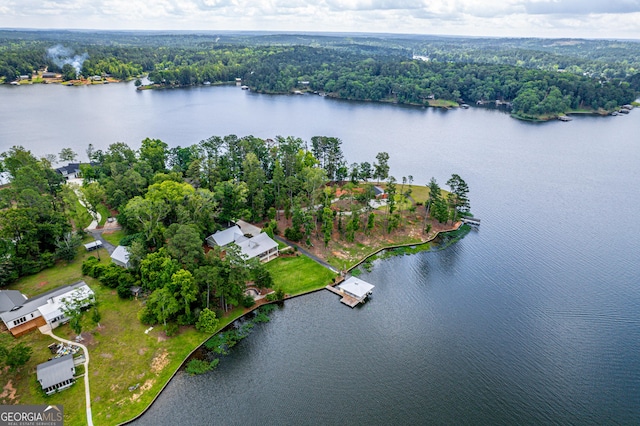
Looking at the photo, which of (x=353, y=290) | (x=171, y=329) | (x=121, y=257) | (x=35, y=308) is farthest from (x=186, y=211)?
(x=353, y=290)

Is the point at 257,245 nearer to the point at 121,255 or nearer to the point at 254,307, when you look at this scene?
the point at 254,307

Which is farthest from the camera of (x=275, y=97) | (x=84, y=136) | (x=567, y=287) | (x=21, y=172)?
(x=275, y=97)

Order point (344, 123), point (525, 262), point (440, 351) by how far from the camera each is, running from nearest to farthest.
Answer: point (440, 351), point (525, 262), point (344, 123)

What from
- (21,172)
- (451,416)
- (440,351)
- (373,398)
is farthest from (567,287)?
(21,172)

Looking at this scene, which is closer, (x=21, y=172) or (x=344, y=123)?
(x=21, y=172)

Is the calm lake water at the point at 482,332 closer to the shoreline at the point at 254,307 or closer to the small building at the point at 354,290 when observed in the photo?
the shoreline at the point at 254,307

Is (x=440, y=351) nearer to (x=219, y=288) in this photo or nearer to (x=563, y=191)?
(x=219, y=288)

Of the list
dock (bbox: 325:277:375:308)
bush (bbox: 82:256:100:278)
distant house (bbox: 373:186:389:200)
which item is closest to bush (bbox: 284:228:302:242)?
dock (bbox: 325:277:375:308)
